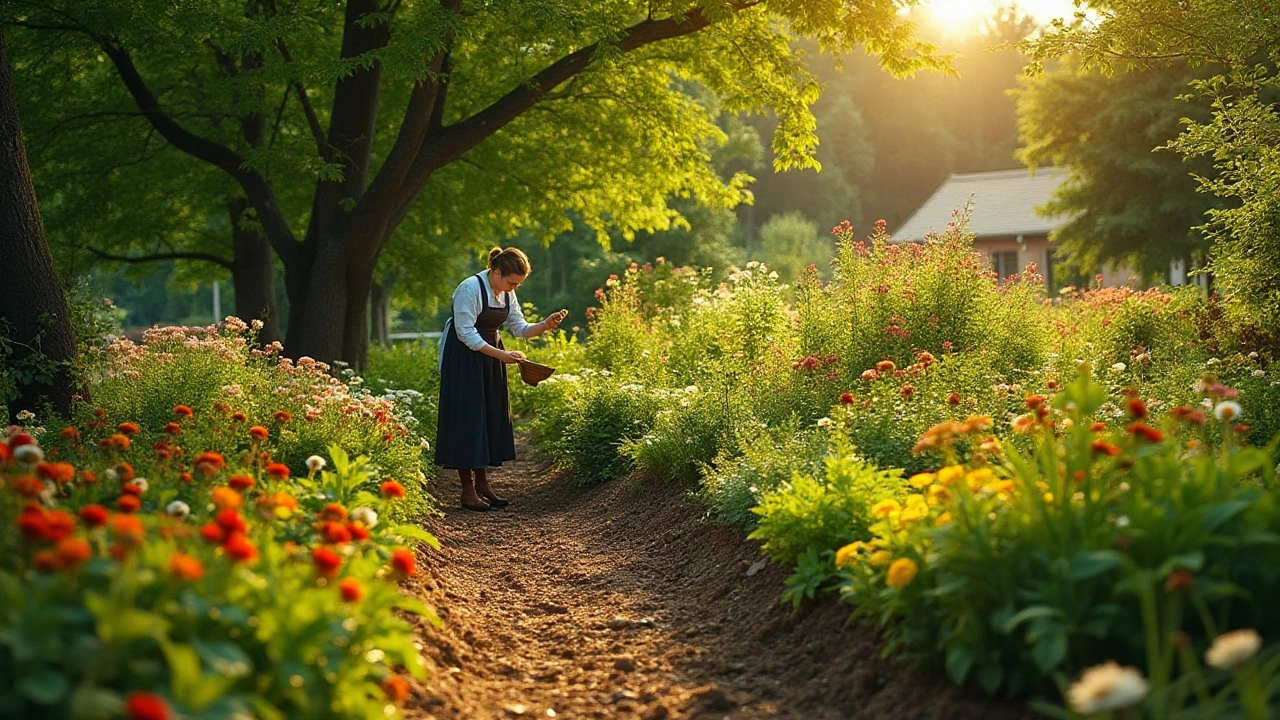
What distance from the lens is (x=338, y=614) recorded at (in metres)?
2.72

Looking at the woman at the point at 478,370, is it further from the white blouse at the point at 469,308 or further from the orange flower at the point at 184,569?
the orange flower at the point at 184,569

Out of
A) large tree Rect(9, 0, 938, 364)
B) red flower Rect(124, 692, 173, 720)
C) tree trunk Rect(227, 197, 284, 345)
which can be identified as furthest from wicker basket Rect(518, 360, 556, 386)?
tree trunk Rect(227, 197, 284, 345)

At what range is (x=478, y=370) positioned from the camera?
25.0 feet

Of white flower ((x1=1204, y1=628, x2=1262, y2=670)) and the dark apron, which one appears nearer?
white flower ((x1=1204, y1=628, x2=1262, y2=670))

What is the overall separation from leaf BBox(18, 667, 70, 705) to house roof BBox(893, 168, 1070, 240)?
30322mm

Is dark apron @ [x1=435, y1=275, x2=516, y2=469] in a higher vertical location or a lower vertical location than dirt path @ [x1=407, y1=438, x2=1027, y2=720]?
higher

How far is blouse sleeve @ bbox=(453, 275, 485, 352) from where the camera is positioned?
288 inches

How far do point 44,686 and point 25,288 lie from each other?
5249mm

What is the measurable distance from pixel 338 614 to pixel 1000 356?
20.8ft

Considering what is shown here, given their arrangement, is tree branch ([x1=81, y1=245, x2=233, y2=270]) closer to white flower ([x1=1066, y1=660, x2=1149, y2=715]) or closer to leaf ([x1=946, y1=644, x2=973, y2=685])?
leaf ([x1=946, y1=644, x2=973, y2=685])

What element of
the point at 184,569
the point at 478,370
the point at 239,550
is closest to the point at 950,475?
the point at 239,550

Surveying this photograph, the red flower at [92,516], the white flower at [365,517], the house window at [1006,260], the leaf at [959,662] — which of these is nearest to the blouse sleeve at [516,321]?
the white flower at [365,517]

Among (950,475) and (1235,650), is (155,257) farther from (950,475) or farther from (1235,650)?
(1235,650)

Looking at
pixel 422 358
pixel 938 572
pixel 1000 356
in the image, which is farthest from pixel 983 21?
pixel 938 572
